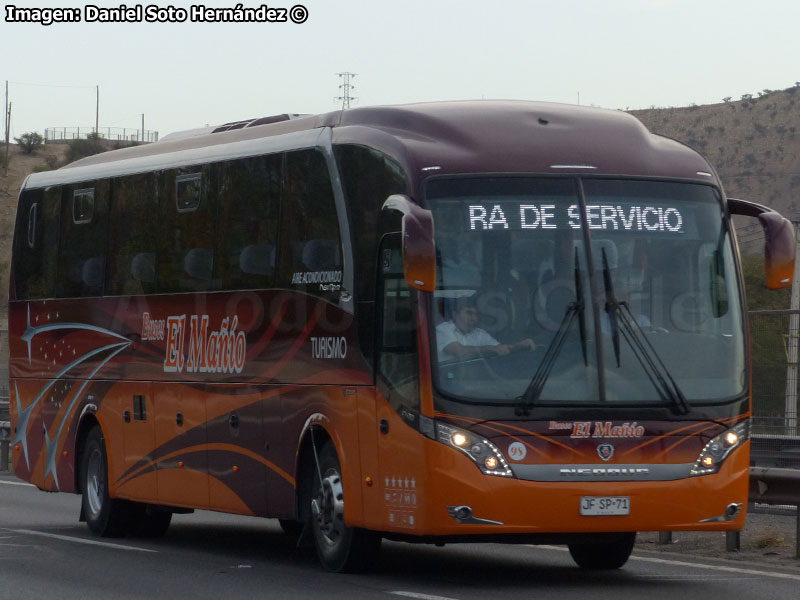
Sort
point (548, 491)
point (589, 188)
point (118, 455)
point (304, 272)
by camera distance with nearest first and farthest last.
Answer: point (548, 491) → point (589, 188) → point (304, 272) → point (118, 455)

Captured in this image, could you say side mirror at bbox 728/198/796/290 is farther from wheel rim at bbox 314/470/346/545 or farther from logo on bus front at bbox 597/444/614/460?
wheel rim at bbox 314/470/346/545

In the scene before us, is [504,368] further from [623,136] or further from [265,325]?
[265,325]

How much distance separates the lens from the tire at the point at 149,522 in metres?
16.0

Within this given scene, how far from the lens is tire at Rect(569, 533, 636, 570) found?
12.2 meters

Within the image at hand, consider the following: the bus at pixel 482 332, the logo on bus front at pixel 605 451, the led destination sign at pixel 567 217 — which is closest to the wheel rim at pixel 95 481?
the bus at pixel 482 332

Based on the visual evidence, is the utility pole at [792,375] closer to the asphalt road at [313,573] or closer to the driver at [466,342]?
the asphalt road at [313,573]

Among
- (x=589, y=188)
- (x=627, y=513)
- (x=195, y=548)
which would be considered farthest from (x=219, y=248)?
(x=627, y=513)

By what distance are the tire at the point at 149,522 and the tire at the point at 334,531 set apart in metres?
4.33

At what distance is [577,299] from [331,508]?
242cm

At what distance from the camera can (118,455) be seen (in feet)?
51.5

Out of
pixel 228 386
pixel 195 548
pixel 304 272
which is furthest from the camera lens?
pixel 195 548

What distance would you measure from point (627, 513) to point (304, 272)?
127 inches

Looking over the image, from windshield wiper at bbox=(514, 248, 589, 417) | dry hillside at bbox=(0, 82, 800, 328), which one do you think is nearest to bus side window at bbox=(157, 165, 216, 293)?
windshield wiper at bbox=(514, 248, 589, 417)

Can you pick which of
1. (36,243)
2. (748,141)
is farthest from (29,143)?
(36,243)
